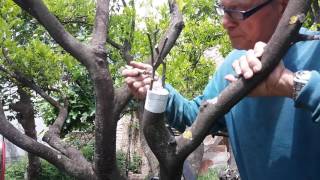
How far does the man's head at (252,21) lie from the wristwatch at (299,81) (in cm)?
37

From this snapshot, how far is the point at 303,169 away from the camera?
5.89ft

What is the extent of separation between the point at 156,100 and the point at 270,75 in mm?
372

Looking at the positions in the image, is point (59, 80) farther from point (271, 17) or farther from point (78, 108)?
point (271, 17)

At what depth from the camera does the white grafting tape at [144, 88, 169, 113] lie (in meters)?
1.62

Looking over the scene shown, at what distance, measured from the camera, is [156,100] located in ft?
5.38

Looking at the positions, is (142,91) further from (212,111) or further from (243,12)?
(243,12)

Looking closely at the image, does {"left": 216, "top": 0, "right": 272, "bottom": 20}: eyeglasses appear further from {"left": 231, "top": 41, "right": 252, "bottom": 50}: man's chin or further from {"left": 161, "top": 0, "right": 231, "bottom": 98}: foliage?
{"left": 161, "top": 0, "right": 231, "bottom": 98}: foliage

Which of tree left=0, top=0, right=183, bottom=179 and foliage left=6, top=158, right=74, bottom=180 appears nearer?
tree left=0, top=0, right=183, bottom=179

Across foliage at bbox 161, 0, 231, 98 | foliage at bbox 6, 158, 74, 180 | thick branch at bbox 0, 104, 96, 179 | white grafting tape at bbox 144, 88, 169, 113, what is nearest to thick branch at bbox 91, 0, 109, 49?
thick branch at bbox 0, 104, 96, 179

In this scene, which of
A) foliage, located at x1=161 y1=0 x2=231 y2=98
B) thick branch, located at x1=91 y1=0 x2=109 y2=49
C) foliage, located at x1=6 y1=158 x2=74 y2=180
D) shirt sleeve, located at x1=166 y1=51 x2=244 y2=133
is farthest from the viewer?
foliage, located at x1=6 y1=158 x2=74 y2=180

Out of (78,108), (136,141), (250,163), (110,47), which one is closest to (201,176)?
(136,141)

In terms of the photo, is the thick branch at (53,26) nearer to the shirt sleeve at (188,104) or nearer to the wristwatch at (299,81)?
the shirt sleeve at (188,104)

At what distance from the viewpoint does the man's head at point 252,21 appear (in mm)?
1775

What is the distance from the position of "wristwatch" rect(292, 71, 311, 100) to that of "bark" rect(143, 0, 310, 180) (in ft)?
0.24
